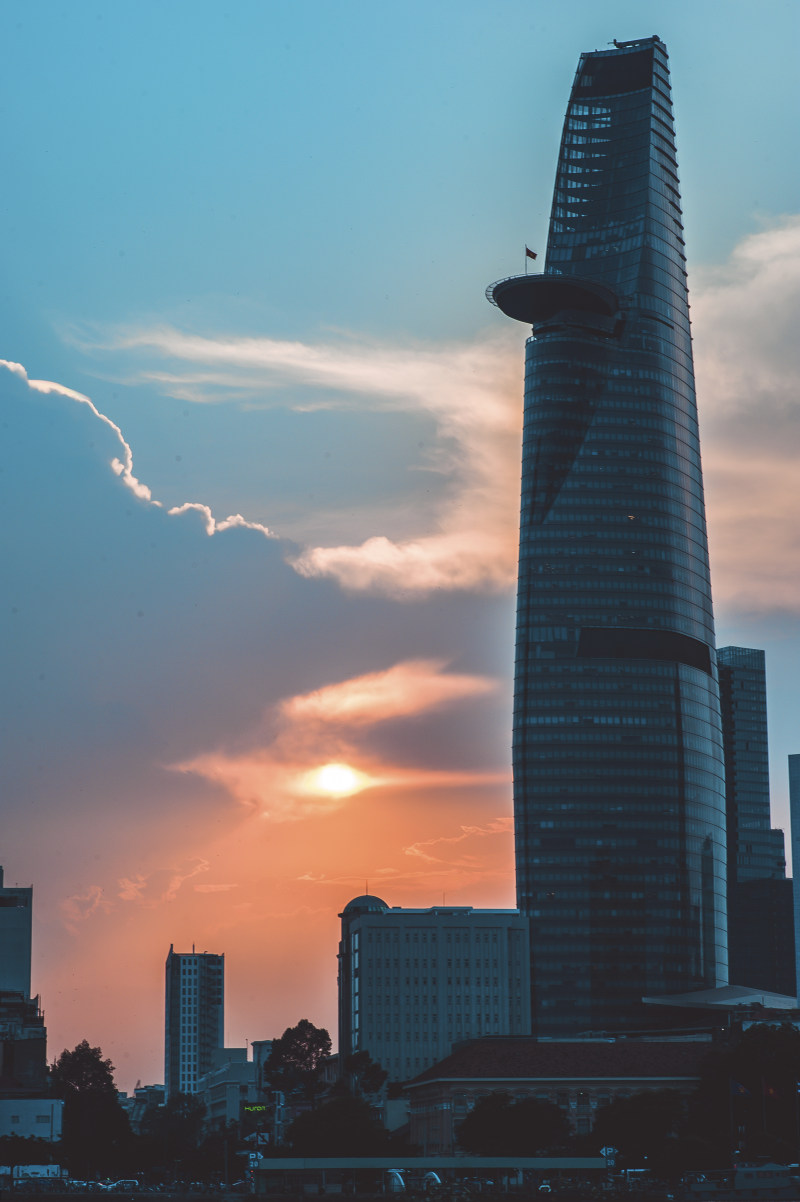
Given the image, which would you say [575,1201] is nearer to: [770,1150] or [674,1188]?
[674,1188]

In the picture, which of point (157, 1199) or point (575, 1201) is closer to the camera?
point (575, 1201)

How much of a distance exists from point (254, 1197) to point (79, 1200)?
1929 centimetres

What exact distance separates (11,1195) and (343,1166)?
3453 centimetres

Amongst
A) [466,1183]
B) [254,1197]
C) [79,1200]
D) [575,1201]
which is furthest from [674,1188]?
[79,1200]

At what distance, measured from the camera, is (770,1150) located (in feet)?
618

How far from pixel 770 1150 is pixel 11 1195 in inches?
3065

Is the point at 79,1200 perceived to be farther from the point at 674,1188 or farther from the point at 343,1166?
the point at 674,1188

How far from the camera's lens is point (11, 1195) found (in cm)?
19712

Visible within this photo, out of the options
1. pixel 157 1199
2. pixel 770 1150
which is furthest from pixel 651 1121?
pixel 157 1199

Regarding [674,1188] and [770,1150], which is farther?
[770,1150]

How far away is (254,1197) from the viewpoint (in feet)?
636

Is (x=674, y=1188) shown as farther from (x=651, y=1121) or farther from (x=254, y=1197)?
(x=254, y=1197)

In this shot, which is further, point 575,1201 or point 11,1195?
point 11,1195

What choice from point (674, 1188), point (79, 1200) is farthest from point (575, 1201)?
point (79, 1200)
